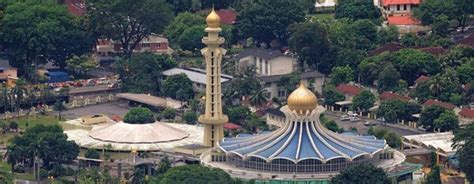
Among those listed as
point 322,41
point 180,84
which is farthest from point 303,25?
point 180,84

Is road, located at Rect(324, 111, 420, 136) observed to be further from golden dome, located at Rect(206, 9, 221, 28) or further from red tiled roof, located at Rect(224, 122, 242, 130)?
golden dome, located at Rect(206, 9, 221, 28)

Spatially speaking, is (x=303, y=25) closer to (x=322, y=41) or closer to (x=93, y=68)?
(x=322, y=41)

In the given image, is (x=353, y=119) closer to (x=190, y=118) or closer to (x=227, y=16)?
(x=190, y=118)

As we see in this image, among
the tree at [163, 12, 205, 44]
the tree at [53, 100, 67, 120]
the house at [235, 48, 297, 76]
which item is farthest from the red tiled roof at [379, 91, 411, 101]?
the tree at [163, 12, 205, 44]

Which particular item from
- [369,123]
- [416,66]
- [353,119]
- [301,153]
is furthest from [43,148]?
[416,66]

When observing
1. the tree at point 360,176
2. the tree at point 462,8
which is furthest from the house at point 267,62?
the tree at point 360,176

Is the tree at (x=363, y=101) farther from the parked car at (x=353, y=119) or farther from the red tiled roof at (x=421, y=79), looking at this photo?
the red tiled roof at (x=421, y=79)
